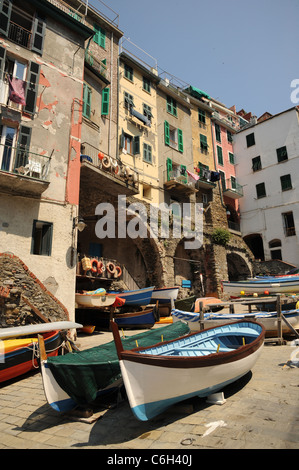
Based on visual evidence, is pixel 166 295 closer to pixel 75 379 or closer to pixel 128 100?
pixel 75 379

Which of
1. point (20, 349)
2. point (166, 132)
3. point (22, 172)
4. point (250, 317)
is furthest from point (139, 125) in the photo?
point (20, 349)

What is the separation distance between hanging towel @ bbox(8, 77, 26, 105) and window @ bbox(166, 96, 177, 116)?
15.4 m

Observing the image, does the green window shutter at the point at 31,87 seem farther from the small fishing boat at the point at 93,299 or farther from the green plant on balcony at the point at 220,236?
the green plant on balcony at the point at 220,236

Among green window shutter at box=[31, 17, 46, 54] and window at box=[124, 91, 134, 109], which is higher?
window at box=[124, 91, 134, 109]

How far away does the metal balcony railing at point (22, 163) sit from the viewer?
1038 cm

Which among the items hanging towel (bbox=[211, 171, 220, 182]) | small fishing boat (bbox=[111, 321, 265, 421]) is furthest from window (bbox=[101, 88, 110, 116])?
small fishing boat (bbox=[111, 321, 265, 421])

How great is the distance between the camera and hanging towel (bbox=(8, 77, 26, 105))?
1118cm

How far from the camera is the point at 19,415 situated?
16.9 ft

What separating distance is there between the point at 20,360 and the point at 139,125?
18160 millimetres

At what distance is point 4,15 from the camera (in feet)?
38.0

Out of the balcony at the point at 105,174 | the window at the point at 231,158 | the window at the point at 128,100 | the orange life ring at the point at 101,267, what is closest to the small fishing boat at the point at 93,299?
the orange life ring at the point at 101,267

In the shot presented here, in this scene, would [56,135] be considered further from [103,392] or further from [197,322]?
[103,392]

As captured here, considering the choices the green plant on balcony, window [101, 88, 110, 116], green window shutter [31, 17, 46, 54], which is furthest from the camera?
the green plant on balcony

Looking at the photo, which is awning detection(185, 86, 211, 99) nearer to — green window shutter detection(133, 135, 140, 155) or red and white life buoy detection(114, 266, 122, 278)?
green window shutter detection(133, 135, 140, 155)
